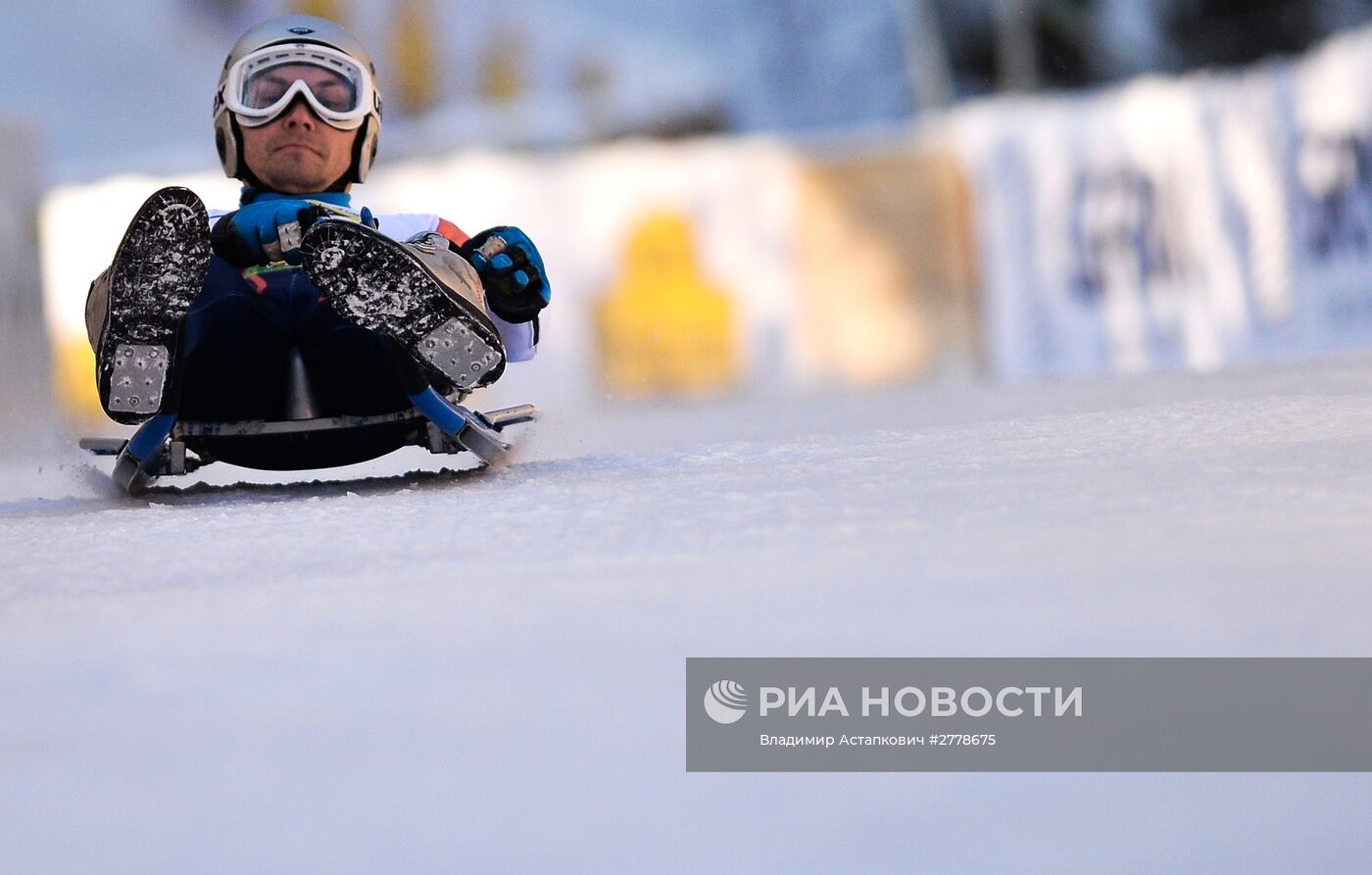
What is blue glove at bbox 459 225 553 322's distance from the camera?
2.26 meters

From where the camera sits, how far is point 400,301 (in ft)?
6.50

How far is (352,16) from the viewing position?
9250 mm

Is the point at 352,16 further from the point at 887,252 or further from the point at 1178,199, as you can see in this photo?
the point at 1178,199

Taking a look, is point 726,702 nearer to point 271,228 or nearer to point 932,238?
point 271,228

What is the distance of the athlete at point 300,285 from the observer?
1983mm

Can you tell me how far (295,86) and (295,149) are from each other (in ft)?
0.33

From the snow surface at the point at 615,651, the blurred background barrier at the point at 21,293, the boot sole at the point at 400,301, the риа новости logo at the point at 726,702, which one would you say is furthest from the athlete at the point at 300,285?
the blurred background barrier at the point at 21,293

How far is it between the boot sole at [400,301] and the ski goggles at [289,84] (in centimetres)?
45

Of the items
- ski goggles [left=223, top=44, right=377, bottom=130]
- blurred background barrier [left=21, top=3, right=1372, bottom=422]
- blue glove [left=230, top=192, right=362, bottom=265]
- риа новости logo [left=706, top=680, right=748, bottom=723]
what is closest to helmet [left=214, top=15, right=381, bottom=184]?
ski goggles [left=223, top=44, right=377, bottom=130]

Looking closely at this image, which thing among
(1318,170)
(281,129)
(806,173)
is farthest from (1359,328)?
(281,129)

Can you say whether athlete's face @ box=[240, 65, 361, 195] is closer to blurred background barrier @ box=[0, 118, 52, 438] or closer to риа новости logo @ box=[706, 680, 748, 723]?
риа новости logo @ box=[706, 680, 748, 723]

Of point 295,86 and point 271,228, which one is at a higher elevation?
point 295,86

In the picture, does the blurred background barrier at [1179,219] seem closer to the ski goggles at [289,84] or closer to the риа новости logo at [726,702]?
the ski goggles at [289,84]

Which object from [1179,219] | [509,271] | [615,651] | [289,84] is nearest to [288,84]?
[289,84]
